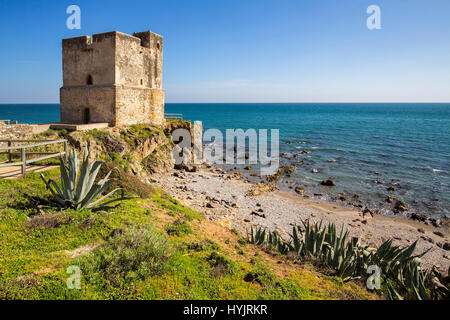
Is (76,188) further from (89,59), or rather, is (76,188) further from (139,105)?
(89,59)

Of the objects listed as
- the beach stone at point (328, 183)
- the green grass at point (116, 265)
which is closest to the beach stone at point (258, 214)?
the green grass at point (116, 265)

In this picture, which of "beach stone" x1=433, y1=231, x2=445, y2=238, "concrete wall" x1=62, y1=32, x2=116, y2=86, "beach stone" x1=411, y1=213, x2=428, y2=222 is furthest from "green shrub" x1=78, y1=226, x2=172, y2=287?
"concrete wall" x1=62, y1=32, x2=116, y2=86

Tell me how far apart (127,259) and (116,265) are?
0.22 metres

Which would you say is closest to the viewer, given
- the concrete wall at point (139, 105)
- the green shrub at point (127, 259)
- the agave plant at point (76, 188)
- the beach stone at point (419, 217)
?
the green shrub at point (127, 259)

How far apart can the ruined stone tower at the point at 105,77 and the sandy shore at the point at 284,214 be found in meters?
6.70

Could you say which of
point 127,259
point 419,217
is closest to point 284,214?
point 419,217

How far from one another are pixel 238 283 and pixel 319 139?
4707cm

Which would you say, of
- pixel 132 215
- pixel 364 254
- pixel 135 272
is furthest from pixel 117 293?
pixel 364 254

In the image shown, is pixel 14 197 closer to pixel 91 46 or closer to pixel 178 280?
pixel 178 280

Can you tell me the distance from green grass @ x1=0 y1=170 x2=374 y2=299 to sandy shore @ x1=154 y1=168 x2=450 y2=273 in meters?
7.02

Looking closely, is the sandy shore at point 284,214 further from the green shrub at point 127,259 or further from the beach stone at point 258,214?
the green shrub at point 127,259

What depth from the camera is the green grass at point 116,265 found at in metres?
4.45

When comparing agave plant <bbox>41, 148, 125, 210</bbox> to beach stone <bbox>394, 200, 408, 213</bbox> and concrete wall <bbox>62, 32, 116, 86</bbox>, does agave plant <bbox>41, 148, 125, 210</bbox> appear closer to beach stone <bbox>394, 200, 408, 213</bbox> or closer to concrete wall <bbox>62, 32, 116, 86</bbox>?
concrete wall <bbox>62, 32, 116, 86</bbox>

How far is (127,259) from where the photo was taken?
5.09m
